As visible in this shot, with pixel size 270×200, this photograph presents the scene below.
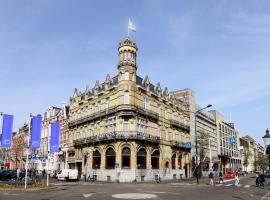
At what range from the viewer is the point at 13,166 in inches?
3745

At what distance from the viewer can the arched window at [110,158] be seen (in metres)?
48.5

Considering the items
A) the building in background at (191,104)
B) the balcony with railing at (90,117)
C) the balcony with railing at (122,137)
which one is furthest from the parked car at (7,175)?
the building in background at (191,104)

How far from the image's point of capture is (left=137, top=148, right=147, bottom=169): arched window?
48.8 metres

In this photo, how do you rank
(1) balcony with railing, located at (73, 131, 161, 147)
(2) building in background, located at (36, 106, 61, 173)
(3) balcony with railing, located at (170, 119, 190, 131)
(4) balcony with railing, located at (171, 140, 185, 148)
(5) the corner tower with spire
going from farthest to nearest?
1. (2) building in background, located at (36, 106, 61, 173)
2. (3) balcony with railing, located at (170, 119, 190, 131)
3. (4) balcony with railing, located at (171, 140, 185, 148)
4. (5) the corner tower with spire
5. (1) balcony with railing, located at (73, 131, 161, 147)

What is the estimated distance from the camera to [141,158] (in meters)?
49.4

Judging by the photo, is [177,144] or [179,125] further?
[179,125]

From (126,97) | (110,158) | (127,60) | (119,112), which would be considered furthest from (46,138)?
(127,60)

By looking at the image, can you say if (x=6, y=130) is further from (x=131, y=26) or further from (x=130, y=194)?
(x=131, y=26)

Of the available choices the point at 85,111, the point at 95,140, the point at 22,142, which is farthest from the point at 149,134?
the point at 22,142

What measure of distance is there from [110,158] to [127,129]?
5.71 meters

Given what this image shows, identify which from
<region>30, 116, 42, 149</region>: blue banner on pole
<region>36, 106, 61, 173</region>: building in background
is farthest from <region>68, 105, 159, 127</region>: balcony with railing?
<region>30, 116, 42, 149</region>: blue banner on pole

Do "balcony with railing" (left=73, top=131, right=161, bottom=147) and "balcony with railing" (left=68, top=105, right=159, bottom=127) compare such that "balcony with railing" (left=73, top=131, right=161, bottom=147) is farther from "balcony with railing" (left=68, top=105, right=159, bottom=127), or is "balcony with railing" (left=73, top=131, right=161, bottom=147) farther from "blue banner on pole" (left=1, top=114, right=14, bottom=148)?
"blue banner on pole" (left=1, top=114, right=14, bottom=148)

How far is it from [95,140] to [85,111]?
9.72m

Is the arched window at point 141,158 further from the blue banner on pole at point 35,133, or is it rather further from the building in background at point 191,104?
the blue banner on pole at point 35,133
